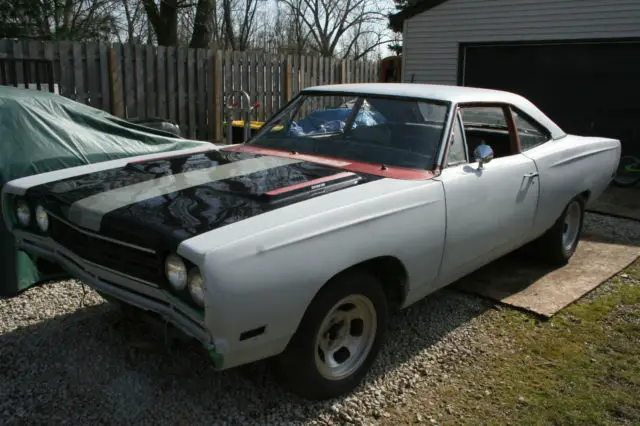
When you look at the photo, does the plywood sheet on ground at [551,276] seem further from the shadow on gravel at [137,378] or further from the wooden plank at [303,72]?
the wooden plank at [303,72]

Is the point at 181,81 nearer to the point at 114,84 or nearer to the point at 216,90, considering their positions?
the point at 216,90

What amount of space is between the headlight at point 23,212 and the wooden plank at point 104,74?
6825 millimetres

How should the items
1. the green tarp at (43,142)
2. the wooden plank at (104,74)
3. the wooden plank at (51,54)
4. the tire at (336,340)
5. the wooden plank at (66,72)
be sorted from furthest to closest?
the wooden plank at (104,74)
the wooden plank at (66,72)
the wooden plank at (51,54)
the green tarp at (43,142)
the tire at (336,340)

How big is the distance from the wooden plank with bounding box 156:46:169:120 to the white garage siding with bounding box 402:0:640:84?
5.27 metres

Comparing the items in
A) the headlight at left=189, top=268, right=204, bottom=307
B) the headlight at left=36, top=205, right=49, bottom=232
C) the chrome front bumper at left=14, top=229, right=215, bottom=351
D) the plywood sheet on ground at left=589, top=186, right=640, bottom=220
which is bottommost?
the plywood sheet on ground at left=589, top=186, right=640, bottom=220

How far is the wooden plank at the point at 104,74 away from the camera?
9.45 meters

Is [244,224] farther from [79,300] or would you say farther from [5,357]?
[79,300]

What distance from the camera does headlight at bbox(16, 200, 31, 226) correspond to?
3.22 meters

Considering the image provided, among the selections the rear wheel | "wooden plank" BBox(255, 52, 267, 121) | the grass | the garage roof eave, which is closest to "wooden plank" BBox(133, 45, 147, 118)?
"wooden plank" BBox(255, 52, 267, 121)

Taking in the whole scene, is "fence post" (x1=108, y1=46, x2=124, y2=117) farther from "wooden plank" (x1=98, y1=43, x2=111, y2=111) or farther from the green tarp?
the green tarp

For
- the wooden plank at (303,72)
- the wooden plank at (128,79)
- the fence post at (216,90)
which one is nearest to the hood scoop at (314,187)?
the wooden plank at (128,79)

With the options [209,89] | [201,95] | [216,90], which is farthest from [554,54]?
[201,95]

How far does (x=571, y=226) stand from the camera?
17.0 feet

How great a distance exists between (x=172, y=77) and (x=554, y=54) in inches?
278
